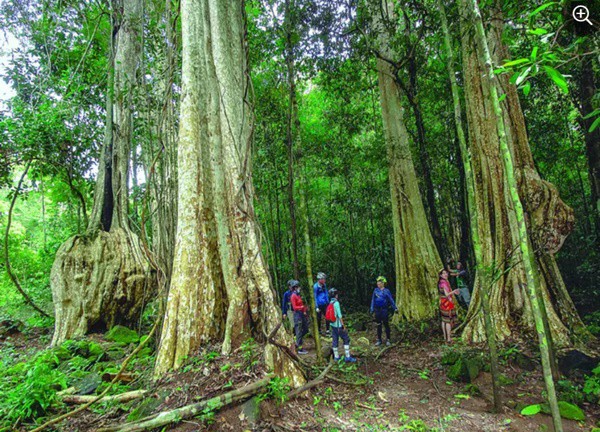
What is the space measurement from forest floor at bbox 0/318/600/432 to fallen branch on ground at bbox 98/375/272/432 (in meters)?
0.06

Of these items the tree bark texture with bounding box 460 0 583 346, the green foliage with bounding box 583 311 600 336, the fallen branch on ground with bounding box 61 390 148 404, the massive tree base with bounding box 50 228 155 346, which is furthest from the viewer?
the massive tree base with bounding box 50 228 155 346

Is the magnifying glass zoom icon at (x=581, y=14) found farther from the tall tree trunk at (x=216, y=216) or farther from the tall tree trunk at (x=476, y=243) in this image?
the tall tree trunk at (x=216, y=216)

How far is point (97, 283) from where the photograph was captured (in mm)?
6258

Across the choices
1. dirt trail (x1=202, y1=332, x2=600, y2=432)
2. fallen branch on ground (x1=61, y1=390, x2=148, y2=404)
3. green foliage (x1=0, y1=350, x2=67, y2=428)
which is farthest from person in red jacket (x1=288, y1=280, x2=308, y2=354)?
green foliage (x1=0, y1=350, x2=67, y2=428)

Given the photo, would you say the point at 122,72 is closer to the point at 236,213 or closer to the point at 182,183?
the point at 182,183

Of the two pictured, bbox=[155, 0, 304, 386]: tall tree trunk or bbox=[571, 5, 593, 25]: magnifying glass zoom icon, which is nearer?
bbox=[571, 5, 593, 25]: magnifying glass zoom icon

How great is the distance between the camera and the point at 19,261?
40.2ft

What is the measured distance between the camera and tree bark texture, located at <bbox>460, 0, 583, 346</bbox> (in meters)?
5.17

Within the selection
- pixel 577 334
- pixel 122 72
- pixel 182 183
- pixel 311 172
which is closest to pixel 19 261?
pixel 122 72

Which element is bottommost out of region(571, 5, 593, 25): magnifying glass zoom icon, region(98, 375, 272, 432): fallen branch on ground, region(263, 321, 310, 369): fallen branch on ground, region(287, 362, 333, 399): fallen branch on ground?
region(287, 362, 333, 399): fallen branch on ground

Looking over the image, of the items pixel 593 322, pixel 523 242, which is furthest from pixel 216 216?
pixel 593 322

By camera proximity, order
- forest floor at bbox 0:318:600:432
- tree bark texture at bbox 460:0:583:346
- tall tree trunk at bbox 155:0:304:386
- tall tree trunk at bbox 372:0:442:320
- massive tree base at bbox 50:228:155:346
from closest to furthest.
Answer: forest floor at bbox 0:318:600:432, tall tree trunk at bbox 155:0:304:386, tree bark texture at bbox 460:0:583:346, massive tree base at bbox 50:228:155:346, tall tree trunk at bbox 372:0:442:320

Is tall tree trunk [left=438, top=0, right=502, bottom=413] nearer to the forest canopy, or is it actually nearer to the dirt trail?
the forest canopy

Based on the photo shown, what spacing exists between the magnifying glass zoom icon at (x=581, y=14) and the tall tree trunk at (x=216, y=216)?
3.30 metres
